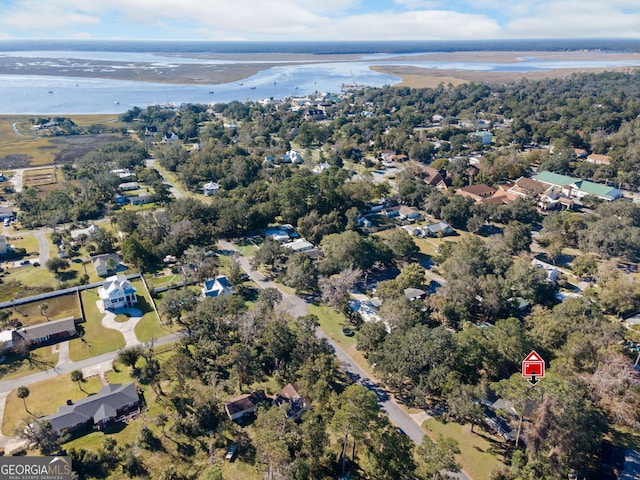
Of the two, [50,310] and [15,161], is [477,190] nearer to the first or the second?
[50,310]

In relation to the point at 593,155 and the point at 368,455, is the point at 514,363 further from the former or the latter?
the point at 593,155

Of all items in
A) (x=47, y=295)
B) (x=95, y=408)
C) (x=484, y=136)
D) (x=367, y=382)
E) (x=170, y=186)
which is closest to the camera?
(x=95, y=408)

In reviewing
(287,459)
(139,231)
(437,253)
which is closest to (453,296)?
(437,253)

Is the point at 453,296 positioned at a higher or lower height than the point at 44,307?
higher

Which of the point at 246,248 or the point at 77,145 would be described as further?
the point at 77,145

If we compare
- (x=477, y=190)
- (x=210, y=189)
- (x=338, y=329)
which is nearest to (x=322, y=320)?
(x=338, y=329)

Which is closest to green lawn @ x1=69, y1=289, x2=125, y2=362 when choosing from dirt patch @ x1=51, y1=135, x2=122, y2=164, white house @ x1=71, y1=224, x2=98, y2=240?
white house @ x1=71, y1=224, x2=98, y2=240

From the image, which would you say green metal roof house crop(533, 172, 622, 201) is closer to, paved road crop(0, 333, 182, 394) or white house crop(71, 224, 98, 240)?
paved road crop(0, 333, 182, 394)
